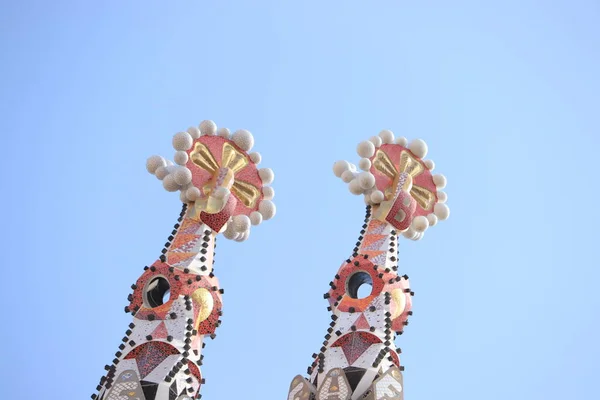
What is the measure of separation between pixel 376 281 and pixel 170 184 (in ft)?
9.82

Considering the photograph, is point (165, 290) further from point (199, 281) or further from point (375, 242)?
point (375, 242)

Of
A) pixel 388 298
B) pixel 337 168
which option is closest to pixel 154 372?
pixel 388 298

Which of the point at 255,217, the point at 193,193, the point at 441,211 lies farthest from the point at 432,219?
the point at 193,193

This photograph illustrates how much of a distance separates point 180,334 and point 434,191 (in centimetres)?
459

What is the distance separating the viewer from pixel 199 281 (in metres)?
15.1

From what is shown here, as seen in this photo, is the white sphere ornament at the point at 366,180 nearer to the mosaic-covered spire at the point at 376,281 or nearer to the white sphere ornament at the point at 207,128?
the mosaic-covered spire at the point at 376,281

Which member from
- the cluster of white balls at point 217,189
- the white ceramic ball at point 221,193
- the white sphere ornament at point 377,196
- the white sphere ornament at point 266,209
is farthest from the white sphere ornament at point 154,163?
the white sphere ornament at point 377,196

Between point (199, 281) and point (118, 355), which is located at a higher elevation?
point (199, 281)

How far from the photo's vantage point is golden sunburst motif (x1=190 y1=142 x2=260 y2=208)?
16.2m

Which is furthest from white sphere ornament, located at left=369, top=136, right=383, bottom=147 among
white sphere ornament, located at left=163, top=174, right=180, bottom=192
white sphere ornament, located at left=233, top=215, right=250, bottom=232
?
white sphere ornament, located at left=163, top=174, right=180, bottom=192

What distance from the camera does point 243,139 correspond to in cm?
1655

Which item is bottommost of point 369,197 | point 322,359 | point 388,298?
point 322,359

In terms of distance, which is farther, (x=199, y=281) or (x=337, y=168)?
(x=337, y=168)

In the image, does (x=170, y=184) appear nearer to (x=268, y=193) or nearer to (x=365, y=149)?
(x=268, y=193)
